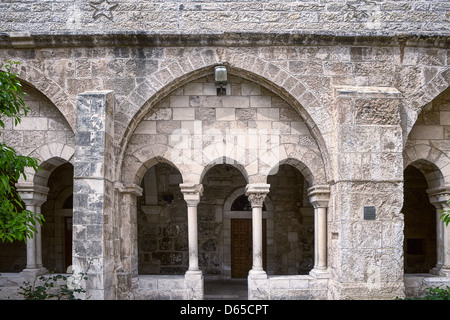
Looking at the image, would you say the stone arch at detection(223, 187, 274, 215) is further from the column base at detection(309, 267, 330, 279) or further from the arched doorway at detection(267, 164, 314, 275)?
the column base at detection(309, 267, 330, 279)

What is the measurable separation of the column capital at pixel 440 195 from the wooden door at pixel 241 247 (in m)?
3.17

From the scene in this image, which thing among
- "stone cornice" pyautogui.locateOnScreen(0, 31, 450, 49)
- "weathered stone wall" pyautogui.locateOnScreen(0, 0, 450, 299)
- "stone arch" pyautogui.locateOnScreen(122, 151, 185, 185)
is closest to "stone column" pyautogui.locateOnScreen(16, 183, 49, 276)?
"weathered stone wall" pyautogui.locateOnScreen(0, 0, 450, 299)

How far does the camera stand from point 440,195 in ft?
19.2

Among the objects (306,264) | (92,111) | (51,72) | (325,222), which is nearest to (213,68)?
(92,111)

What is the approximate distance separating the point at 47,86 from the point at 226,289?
13.1 feet

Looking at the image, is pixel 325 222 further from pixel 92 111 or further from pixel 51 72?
pixel 51 72

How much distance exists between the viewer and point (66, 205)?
27.3 ft

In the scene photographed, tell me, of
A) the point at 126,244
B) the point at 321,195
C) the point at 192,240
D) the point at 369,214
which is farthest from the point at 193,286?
the point at 369,214

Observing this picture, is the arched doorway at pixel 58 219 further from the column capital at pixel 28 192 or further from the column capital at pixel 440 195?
the column capital at pixel 440 195

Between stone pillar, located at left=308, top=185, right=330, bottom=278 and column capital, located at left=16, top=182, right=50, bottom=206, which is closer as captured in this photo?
stone pillar, located at left=308, top=185, right=330, bottom=278

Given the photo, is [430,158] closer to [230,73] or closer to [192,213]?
[230,73]

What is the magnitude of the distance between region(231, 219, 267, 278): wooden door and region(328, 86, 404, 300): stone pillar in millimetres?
3231

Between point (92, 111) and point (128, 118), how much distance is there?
508 millimetres

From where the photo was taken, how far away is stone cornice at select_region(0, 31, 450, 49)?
5406 mm
